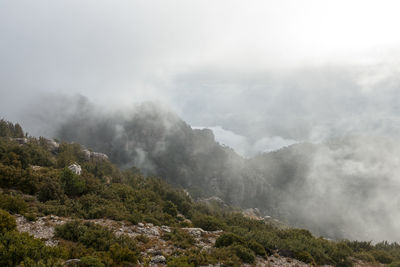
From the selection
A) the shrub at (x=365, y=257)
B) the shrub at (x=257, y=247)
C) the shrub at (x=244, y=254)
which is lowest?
the shrub at (x=244, y=254)

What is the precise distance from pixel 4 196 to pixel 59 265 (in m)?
14.2

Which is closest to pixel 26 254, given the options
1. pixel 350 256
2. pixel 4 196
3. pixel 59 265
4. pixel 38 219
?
pixel 59 265

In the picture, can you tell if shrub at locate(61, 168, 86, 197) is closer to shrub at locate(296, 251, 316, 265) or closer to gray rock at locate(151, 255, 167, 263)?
gray rock at locate(151, 255, 167, 263)

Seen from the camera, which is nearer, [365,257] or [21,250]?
[21,250]

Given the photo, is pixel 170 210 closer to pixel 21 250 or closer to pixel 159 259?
pixel 159 259

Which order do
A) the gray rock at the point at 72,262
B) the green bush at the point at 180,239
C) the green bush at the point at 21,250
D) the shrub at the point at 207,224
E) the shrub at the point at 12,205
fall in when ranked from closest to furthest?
the green bush at the point at 21,250, the gray rock at the point at 72,262, the green bush at the point at 180,239, the shrub at the point at 12,205, the shrub at the point at 207,224

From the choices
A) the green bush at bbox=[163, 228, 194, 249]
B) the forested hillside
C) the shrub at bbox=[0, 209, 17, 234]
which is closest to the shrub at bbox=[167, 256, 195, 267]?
the forested hillside

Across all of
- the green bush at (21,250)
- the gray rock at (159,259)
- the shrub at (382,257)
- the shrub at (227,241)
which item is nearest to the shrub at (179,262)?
the gray rock at (159,259)

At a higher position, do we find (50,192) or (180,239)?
(50,192)

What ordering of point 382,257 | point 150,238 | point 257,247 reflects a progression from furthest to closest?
1. point 382,257
2. point 257,247
3. point 150,238

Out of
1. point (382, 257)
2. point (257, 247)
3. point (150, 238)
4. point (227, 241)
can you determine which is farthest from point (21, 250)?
point (382, 257)

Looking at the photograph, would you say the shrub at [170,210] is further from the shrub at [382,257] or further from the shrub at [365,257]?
the shrub at [382,257]

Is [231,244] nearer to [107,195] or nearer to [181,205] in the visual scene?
[107,195]

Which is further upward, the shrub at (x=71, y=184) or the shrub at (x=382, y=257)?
the shrub at (x=71, y=184)
